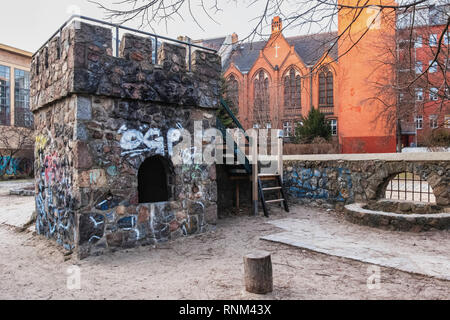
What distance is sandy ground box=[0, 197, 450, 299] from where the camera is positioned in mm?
3771

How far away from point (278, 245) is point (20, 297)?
12.2 ft

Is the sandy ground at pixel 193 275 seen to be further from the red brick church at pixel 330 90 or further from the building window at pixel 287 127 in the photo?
the building window at pixel 287 127

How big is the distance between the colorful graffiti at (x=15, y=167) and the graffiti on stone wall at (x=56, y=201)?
19480 mm

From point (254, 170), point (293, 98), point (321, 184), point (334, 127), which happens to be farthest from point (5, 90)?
point (321, 184)

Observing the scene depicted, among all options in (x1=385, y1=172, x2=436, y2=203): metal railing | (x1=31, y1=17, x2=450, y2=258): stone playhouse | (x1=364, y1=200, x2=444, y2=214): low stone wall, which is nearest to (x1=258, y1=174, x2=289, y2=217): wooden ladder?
(x1=31, y1=17, x2=450, y2=258): stone playhouse

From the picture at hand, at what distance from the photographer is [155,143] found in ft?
19.7

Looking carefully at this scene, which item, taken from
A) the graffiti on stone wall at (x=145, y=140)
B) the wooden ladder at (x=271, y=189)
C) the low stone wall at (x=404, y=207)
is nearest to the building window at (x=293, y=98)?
the wooden ladder at (x=271, y=189)

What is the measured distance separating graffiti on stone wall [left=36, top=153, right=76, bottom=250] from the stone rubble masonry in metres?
0.02

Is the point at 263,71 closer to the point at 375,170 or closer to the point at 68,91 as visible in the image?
the point at 375,170

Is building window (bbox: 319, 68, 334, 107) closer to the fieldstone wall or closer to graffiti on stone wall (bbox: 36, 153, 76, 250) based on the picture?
the fieldstone wall

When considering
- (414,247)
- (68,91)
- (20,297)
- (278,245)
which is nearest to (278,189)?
(278,245)

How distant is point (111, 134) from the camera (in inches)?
218

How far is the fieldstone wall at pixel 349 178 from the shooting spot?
7.38m

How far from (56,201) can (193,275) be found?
309cm
